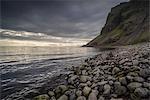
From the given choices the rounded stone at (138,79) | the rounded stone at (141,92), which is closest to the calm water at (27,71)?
the rounded stone at (138,79)

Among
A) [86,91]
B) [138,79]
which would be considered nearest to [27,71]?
[86,91]

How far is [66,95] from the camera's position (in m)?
8.40

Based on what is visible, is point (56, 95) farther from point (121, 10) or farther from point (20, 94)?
point (121, 10)

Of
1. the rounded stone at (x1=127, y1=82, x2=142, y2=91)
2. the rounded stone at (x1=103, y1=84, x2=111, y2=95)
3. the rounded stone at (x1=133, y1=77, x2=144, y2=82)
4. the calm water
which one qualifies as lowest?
the calm water

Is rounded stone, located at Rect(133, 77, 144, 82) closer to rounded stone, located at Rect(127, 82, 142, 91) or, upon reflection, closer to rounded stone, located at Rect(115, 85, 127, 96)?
rounded stone, located at Rect(127, 82, 142, 91)

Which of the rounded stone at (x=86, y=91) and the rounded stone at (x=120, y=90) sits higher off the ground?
the rounded stone at (x=120, y=90)

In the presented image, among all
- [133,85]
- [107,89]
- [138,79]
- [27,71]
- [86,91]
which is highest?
[138,79]

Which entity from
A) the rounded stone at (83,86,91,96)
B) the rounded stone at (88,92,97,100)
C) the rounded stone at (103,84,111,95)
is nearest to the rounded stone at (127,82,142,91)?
the rounded stone at (103,84,111,95)

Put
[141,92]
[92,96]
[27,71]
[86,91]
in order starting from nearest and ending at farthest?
[141,92] → [92,96] → [86,91] → [27,71]

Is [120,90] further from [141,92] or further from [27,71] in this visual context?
[27,71]

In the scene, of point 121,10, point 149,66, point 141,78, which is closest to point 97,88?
point 141,78

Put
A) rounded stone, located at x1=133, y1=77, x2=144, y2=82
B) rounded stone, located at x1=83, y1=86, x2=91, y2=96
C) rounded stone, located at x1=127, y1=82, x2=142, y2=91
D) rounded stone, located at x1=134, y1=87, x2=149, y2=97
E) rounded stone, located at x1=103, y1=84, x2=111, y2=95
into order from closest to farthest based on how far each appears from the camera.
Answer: rounded stone, located at x1=134, y1=87, x2=149, y2=97, rounded stone, located at x1=127, y1=82, x2=142, y2=91, rounded stone, located at x1=103, y1=84, x2=111, y2=95, rounded stone, located at x1=133, y1=77, x2=144, y2=82, rounded stone, located at x1=83, y1=86, x2=91, y2=96

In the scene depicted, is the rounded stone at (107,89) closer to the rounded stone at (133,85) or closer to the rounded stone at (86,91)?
the rounded stone at (86,91)

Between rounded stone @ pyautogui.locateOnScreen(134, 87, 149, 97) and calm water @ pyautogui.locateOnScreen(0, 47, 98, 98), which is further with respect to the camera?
calm water @ pyautogui.locateOnScreen(0, 47, 98, 98)
